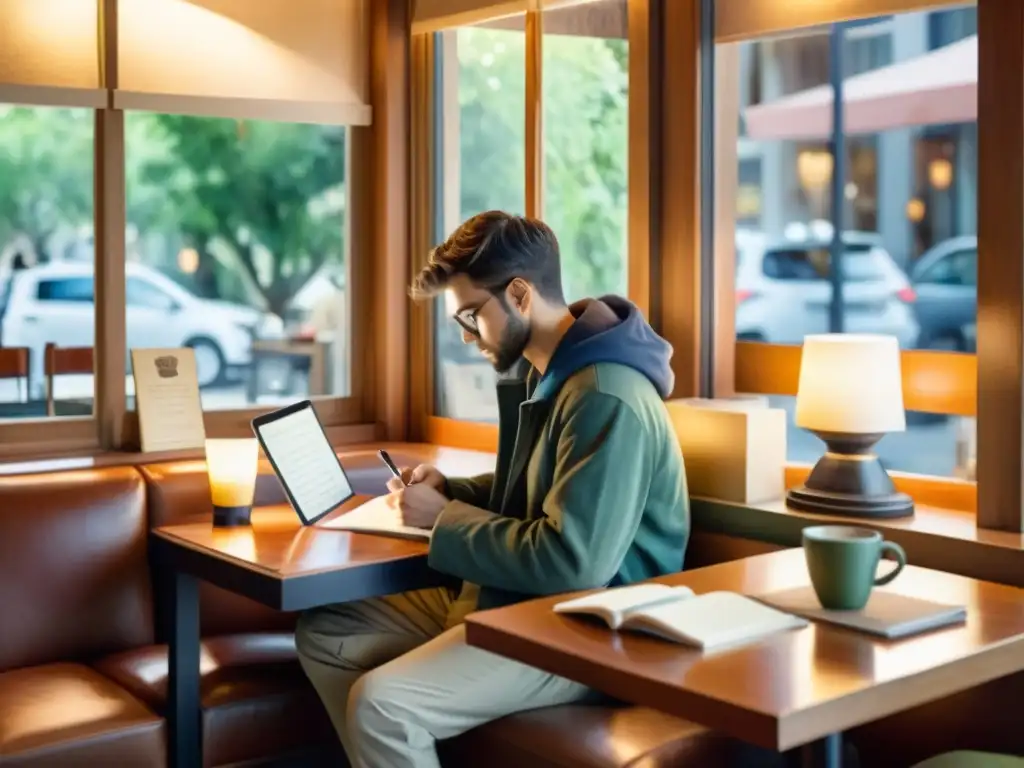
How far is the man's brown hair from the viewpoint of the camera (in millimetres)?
2547

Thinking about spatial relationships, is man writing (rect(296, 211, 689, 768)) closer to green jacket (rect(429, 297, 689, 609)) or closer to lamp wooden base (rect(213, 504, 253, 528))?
green jacket (rect(429, 297, 689, 609))

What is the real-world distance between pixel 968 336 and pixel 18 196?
7.66ft

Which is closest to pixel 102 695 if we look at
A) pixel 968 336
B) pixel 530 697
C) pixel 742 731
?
pixel 530 697

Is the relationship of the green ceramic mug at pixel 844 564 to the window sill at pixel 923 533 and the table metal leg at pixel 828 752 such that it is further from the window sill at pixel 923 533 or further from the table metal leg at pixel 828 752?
the window sill at pixel 923 533

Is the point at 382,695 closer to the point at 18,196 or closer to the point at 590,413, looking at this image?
the point at 590,413

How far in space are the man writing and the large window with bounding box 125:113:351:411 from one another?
1116 mm

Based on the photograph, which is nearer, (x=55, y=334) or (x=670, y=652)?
(x=670, y=652)

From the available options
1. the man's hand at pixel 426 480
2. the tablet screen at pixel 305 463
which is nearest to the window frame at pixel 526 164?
the man's hand at pixel 426 480

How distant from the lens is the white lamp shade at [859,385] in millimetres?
2592

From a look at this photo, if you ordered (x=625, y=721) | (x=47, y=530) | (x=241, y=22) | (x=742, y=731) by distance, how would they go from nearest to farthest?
(x=742, y=731) < (x=625, y=721) < (x=47, y=530) < (x=241, y=22)

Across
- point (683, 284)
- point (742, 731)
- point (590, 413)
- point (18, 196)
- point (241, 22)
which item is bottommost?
point (742, 731)

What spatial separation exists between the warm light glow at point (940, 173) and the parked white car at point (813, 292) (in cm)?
19

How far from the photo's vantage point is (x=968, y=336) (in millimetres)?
2635

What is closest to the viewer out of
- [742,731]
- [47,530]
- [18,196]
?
[742,731]
